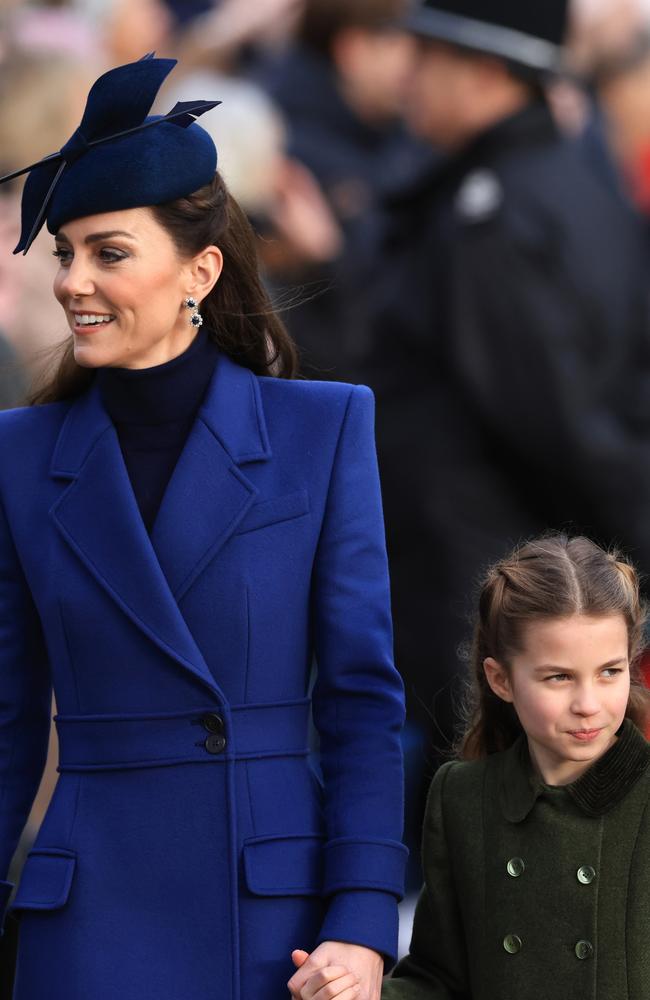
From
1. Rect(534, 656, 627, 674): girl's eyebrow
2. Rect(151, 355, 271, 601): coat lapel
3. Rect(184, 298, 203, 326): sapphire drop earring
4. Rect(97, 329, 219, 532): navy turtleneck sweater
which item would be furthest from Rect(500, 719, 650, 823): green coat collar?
Rect(184, 298, 203, 326): sapphire drop earring

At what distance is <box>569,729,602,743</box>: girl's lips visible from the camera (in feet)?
9.41

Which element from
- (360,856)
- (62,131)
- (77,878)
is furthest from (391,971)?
(62,131)

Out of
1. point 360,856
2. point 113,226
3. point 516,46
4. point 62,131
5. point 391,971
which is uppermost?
point 516,46

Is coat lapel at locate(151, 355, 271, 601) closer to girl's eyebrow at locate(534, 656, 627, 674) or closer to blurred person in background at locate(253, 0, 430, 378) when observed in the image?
girl's eyebrow at locate(534, 656, 627, 674)

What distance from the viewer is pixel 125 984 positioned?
286cm

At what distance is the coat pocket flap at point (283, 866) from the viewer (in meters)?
2.87

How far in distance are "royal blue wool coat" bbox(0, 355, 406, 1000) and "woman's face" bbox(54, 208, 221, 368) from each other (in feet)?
0.47

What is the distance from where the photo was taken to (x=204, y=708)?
292 cm

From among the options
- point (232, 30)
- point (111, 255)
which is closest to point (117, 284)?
point (111, 255)

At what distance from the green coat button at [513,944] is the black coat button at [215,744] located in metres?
0.49

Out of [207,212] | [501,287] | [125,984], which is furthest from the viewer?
[501,287]

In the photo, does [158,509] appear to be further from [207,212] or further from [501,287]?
[501,287]

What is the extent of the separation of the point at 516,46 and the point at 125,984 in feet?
13.6

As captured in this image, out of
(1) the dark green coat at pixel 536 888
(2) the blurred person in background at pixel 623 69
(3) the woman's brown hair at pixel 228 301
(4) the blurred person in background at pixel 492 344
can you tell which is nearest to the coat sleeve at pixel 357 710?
(1) the dark green coat at pixel 536 888
